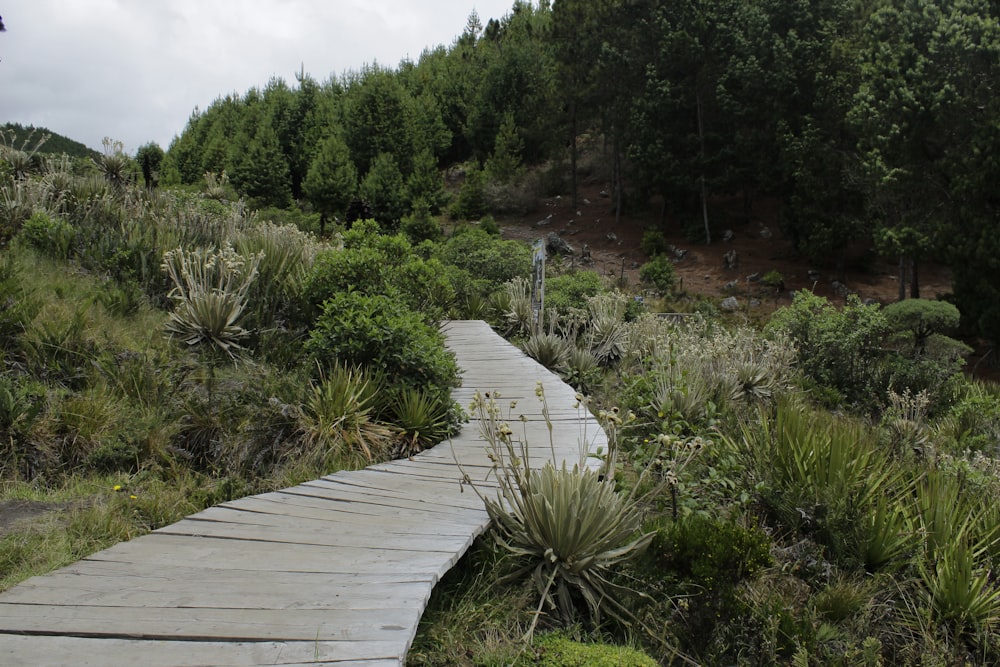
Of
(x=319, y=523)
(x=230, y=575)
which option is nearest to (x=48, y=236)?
(x=319, y=523)

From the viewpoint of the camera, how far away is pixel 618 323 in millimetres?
9406

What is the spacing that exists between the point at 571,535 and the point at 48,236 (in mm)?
7422

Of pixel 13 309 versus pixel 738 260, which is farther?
pixel 738 260

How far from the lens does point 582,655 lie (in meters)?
2.72

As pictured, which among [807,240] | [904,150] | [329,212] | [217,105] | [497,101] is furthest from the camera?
[217,105]

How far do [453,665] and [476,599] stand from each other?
1.43 feet

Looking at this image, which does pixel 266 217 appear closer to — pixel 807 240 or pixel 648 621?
pixel 807 240

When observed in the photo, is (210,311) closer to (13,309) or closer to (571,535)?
(13,309)

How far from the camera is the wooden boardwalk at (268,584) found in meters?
2.24

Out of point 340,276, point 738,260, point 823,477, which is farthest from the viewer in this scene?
point 738,260

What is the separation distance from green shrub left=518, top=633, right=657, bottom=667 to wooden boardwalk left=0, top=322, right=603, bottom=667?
0.53 meters

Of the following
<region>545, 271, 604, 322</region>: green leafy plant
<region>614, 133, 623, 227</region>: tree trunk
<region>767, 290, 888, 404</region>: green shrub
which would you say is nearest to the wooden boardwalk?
<region>545, 271, 604, 322</region>: green leafy plant

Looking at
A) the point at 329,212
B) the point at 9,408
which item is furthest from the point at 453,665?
the point at 329,212

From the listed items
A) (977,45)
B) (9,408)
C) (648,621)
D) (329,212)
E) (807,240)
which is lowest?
(648,621)
